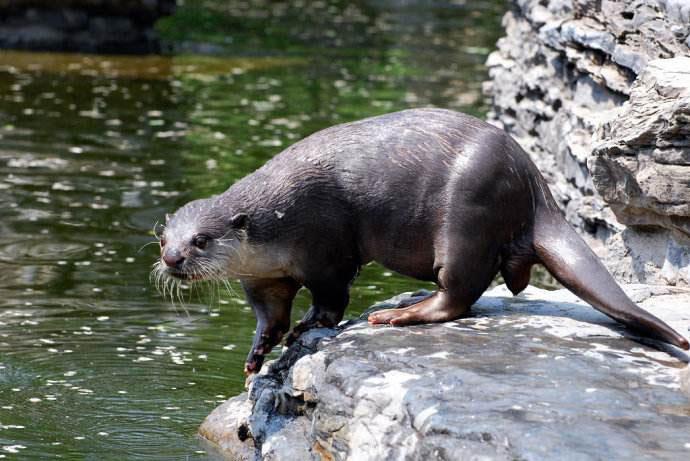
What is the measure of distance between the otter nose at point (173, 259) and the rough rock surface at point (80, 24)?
12.4 m

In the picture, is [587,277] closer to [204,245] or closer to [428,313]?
[428,313]

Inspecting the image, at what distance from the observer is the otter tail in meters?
4.11

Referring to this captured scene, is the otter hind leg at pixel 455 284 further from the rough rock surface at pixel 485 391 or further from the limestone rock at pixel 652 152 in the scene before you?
the limestone rock at pixel 652 152

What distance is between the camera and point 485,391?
11.9 ft

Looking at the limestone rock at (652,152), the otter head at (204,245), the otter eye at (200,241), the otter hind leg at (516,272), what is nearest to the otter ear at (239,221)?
the otter head at (204,245)

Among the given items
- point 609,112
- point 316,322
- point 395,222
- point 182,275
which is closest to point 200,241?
point 182,275

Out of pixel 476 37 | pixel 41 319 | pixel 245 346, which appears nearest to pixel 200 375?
pixel 245 346

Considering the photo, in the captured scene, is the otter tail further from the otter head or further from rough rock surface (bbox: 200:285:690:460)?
the otter head

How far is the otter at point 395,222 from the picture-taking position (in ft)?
14.3

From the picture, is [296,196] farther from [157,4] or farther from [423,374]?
[157,4]


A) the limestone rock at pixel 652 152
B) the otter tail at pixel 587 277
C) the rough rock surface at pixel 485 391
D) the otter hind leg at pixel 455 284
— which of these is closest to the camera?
the rough rock surface at pixel 485 391

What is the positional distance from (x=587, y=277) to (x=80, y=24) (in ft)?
44.0

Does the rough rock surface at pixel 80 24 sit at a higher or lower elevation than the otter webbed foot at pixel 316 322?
lower

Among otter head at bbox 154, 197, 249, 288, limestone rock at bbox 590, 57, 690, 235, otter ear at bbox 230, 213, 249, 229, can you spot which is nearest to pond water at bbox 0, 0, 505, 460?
otter head at bbox 154, 197, 249, 288
